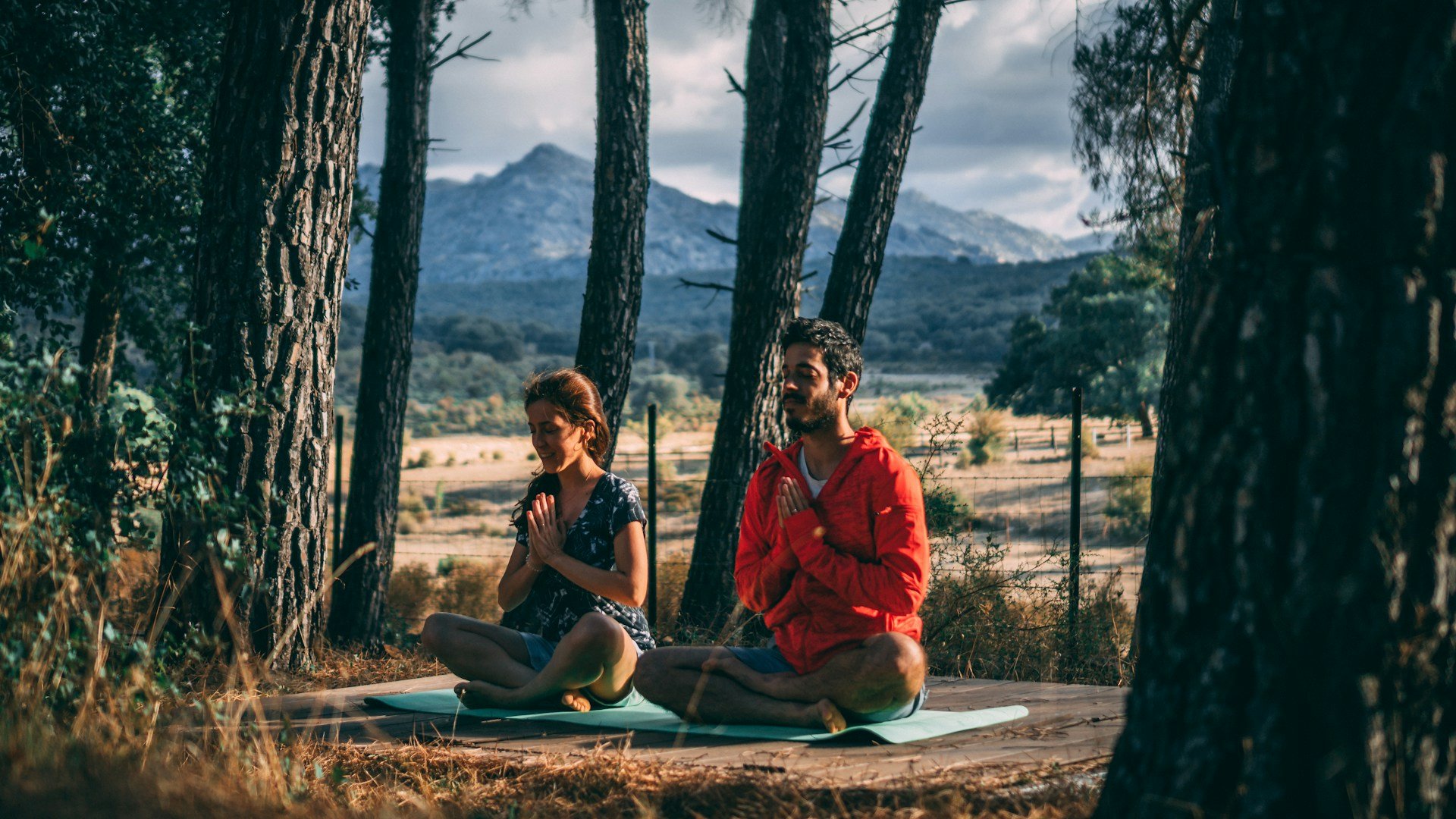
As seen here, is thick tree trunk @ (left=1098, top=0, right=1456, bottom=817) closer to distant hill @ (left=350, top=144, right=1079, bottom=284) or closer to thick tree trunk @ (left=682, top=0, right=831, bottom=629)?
thick tree trunk @ (left=682, top=0, right=831, bottom=629)

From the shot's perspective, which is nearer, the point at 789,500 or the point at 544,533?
the point at 789,500

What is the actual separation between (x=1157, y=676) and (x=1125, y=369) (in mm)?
29238

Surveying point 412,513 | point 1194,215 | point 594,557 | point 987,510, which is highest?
point 1194,215

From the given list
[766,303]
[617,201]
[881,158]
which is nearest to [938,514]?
[766,303]

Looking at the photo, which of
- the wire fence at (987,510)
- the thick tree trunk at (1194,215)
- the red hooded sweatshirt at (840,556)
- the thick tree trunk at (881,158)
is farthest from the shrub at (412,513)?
the red hooded sweatshirt at (840,556)

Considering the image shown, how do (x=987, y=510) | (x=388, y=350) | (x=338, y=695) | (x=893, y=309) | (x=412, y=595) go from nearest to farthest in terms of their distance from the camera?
(x=338, y=695), (x=388, y=350), (x=412, y=595), (x=987, y=510), (x=893, y=309)

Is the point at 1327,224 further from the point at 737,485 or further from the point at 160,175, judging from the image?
the point at 160,175

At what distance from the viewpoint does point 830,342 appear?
3963mm

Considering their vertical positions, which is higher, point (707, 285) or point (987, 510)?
point (707, 285)

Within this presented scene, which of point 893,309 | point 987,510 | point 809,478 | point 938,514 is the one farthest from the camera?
point 893,309

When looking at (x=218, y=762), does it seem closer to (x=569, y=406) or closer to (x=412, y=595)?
(x=569, y=406)

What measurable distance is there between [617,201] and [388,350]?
7.07 feet

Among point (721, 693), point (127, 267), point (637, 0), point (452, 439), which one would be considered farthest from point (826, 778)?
point (452, 439)

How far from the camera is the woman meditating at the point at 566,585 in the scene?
4215 millimetres
